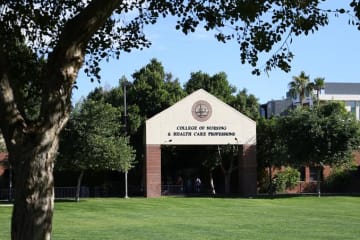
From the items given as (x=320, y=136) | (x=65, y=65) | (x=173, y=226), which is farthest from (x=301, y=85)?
(x=65, y=65)

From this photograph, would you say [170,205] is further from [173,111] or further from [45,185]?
[45,185]

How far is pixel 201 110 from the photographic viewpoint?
164 feet

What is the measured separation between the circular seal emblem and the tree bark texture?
143 feet

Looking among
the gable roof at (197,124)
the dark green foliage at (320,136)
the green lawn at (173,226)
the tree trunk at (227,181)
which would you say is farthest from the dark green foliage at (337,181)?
the green lawn at (173,226)

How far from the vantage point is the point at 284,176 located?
2176 inches

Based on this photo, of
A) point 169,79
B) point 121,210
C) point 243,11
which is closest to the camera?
point 243,11

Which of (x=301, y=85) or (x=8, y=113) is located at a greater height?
(x=301, y=85)

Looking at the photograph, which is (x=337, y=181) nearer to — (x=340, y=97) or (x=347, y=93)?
(x=340, y=97)

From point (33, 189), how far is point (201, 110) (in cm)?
4420

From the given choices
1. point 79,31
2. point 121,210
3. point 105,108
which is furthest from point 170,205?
point 79,31

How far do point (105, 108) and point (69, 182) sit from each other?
40.6 ft

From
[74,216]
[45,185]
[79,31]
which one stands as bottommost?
[74,216]

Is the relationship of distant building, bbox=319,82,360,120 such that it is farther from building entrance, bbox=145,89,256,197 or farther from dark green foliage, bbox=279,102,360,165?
dark green foliage, bbox=279,102,360,165

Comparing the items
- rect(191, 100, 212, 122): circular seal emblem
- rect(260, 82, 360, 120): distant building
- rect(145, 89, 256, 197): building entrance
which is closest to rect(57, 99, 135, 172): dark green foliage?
rect(145, 89, 256, 197): building entrance
